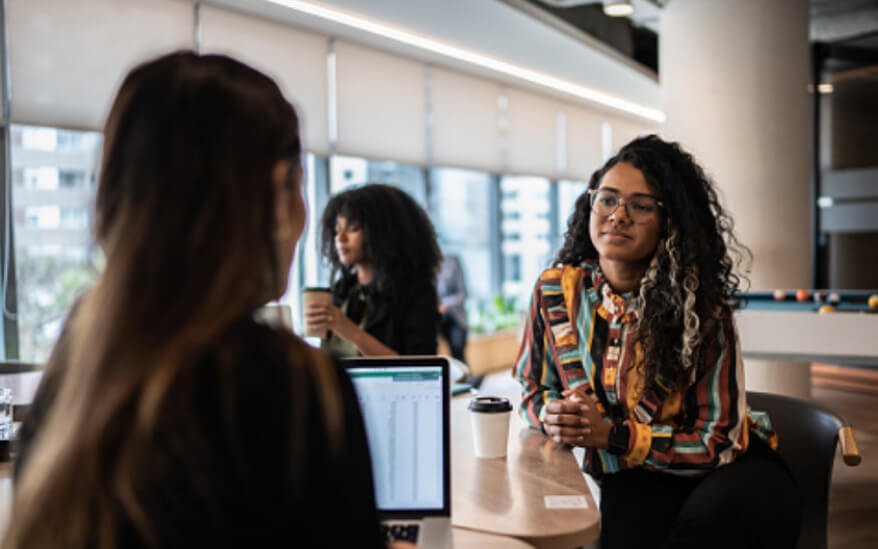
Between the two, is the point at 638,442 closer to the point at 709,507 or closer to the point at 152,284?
the point at 709,507

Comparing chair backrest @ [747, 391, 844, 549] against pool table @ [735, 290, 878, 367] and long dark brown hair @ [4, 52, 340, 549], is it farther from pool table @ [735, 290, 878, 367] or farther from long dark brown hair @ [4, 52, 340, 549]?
pool table @ [735, 290, 878, 367]

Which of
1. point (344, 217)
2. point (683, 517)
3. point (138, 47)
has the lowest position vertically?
point (683, 517)

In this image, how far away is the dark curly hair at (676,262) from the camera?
1770mm

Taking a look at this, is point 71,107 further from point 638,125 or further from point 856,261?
point 638,125

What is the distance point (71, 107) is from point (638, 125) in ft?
26.6

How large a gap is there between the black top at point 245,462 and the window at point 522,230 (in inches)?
294

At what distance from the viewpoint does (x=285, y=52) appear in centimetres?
557

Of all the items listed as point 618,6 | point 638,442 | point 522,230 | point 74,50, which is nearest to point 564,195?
point 522,230

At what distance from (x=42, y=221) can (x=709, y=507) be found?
4137mm

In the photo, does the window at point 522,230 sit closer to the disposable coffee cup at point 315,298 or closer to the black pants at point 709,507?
the disposable coffee cup at point 315,298

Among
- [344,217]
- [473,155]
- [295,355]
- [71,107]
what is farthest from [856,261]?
[295,355]

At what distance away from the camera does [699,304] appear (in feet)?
5.99

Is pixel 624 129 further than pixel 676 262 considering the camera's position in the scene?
Yes

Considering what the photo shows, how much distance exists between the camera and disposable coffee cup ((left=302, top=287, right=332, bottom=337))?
2346mm
